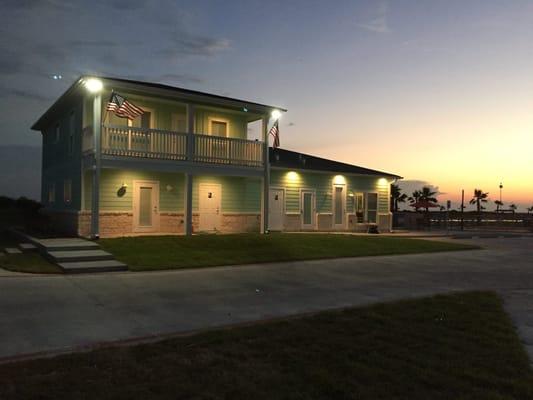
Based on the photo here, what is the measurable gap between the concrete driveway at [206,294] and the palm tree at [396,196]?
44.4m

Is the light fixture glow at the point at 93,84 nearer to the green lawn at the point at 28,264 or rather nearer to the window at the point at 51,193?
the green lawn at the point at 28,264

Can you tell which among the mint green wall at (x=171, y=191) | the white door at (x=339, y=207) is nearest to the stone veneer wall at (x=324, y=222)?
the white door at (x=339, y=207)

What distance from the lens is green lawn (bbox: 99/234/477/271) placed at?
1316cm

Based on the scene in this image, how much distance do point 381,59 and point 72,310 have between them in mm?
16147

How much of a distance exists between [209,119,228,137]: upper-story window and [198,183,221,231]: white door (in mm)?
2280

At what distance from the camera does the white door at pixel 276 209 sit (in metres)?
23.2

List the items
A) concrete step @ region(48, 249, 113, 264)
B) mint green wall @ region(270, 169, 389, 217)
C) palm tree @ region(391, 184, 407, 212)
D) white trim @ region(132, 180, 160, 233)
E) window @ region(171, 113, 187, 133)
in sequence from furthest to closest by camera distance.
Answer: palm tree @ region(391, 184, 407, 212) → mint green wall @ region(270, 169, 389, 217) → window @ region(171, 113, 187, 133) → white trim @ region(132, 180, 160, 233) → concrete step @ region(48, 249, 113, 264)

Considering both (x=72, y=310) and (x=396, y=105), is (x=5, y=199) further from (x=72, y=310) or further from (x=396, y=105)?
(x=72, y=310)

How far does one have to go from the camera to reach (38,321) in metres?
6.55

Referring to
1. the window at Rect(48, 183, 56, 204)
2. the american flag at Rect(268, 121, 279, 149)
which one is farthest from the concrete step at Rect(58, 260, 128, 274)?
the window at Rect(48, 183, 56, 204)

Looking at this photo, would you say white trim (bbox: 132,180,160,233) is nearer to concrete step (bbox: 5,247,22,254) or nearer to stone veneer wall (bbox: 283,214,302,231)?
concrete step (bbox: 5,247,22,254)

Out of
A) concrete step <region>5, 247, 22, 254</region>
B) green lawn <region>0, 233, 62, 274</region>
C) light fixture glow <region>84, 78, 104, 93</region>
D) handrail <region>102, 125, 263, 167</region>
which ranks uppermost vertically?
light fixture glow <region>84, 78, 104, 93</region>

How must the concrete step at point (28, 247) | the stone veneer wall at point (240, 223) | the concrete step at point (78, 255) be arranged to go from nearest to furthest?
the concrete step at point (78, 255)
the concrete step at point (28, 247)
the stone veneer wall at point (240, 223)

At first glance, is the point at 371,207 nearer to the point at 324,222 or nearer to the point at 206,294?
the point at 324,222
